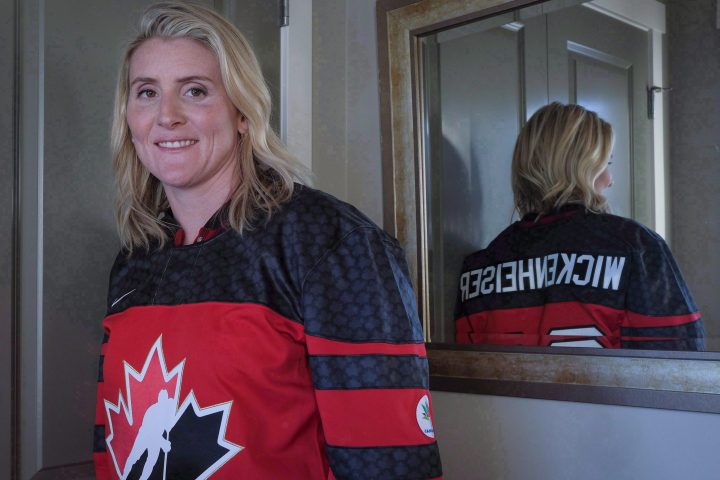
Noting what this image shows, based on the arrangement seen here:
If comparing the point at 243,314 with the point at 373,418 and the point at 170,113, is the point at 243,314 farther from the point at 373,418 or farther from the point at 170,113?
the point at 170,113

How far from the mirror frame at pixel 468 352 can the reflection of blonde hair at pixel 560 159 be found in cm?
25

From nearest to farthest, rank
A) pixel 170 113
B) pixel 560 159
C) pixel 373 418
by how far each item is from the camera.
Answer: pixel 373 418 → pixel 170 113 → pixel 560 159

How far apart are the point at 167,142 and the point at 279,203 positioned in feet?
0.73

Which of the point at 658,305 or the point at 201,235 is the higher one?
the point at 201,235

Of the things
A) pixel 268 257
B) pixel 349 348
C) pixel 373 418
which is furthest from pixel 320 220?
pixel 373 418

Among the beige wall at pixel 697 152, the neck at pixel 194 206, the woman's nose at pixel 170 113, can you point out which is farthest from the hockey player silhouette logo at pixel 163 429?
the beige wall at pixel 697 152

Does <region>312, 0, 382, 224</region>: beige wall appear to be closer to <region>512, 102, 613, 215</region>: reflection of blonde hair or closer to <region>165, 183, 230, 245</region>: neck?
<region>512, 102, 613, 215</region>: reflection of blonde hair

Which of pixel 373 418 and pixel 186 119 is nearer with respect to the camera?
pixel 373 418

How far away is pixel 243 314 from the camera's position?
1.27m

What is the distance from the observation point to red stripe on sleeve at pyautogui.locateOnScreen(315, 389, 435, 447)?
120 cm

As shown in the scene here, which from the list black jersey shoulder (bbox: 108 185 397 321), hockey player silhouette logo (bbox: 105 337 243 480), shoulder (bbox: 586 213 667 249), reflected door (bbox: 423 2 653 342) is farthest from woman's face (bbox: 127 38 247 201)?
shoulder (bbox: 586 213 667 249)

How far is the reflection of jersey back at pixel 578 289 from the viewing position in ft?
4.87

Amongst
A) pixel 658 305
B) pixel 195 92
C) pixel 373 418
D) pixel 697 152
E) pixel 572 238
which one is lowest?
pixel 373 418

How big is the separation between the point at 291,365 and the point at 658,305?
649 millimetres
